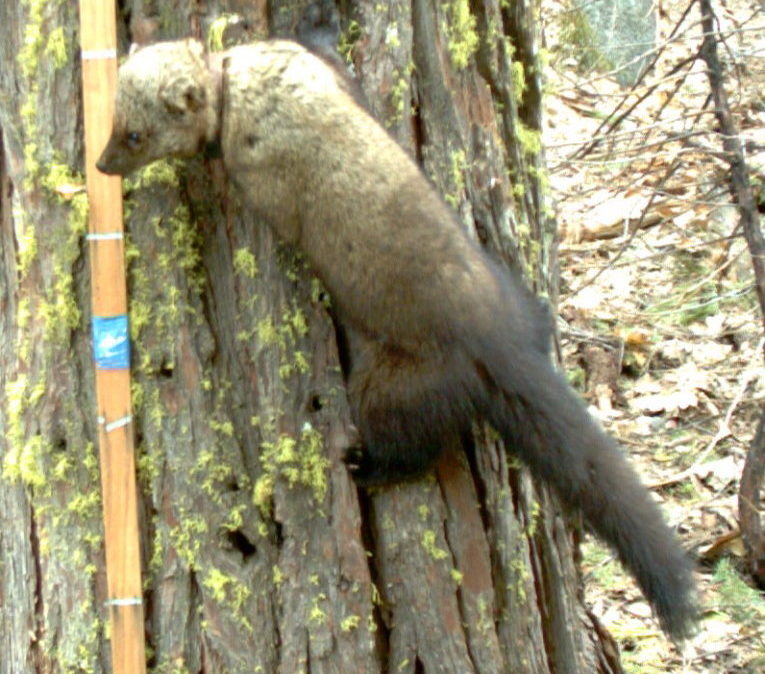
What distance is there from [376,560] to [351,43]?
139cm

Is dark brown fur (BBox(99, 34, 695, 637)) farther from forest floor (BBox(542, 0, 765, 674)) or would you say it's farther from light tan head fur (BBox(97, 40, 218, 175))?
forest floor (BBox(542, 0, 765, 674))

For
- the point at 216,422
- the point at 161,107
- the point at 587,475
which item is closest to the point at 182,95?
the point at 161,107

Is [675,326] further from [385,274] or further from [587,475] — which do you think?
[385,274]

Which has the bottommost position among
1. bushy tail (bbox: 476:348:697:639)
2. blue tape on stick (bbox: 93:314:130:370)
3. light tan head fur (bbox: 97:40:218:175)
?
bushy tail (bbox: 476:348:697:639)

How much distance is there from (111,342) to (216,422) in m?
0.34

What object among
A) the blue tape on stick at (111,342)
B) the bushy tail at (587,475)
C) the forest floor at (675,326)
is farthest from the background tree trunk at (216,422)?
the forest floor at (675,326)

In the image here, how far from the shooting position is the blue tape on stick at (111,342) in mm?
3045

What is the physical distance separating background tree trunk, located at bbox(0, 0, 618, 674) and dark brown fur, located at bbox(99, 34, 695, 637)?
0.08 m

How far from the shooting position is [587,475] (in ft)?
11.2

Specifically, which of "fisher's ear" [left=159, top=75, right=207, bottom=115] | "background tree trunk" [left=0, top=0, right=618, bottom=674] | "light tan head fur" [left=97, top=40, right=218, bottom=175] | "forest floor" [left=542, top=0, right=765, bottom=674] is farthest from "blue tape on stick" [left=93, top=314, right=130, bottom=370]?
"forest floor" [left=542, top=0, right=765, bottom=674]

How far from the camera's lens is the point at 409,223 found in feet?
10.7

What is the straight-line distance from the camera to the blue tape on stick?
3.04 metres

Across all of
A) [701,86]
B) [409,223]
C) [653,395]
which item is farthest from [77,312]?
[701,86]

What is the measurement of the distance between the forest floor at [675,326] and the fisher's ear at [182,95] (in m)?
2.54
